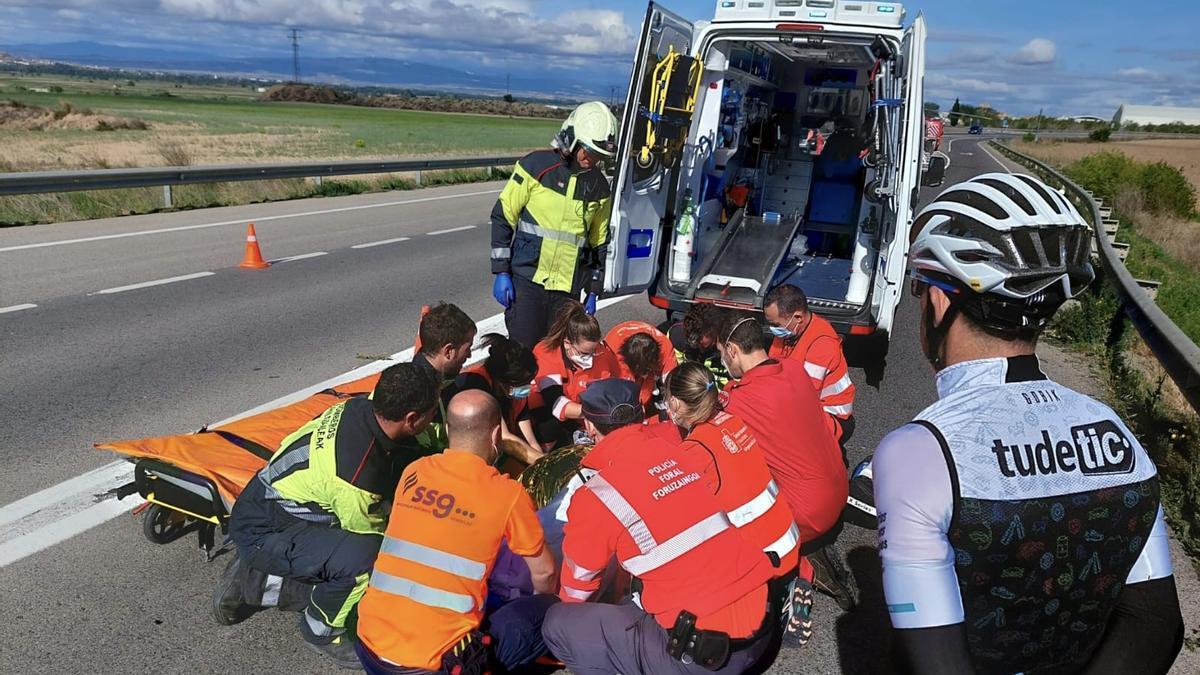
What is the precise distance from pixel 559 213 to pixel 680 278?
223cm

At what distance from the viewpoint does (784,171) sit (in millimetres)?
9992

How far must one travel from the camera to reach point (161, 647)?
3100 millimetres

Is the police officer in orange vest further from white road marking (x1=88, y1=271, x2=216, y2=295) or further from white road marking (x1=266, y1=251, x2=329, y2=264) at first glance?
white road marking (x1=266, y1=251, x2=329, y2=264)

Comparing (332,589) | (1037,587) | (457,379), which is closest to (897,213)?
(457,379)

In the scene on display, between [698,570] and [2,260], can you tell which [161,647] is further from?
[2,260]

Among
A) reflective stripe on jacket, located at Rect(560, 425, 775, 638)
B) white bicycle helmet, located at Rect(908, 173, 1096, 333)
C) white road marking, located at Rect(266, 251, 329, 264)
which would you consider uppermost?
white bicycle helmet, located at Rect(908, 173, 1096, 333)

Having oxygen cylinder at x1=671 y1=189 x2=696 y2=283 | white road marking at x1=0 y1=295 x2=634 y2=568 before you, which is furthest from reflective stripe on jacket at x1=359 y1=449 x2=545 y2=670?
oxygen cylinder at x1=671 y1=189 x2=696 y2=283

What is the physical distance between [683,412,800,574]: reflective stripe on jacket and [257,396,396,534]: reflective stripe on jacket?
1.21 m

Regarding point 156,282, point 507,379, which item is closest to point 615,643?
point 507,379

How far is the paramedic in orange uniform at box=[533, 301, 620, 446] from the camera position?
16.4ft

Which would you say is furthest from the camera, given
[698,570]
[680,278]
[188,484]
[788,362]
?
[680,278]

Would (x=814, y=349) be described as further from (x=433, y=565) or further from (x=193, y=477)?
(x=193, y=477)

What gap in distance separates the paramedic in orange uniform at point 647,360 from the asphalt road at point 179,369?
1303mm

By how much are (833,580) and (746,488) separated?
3.22ft
